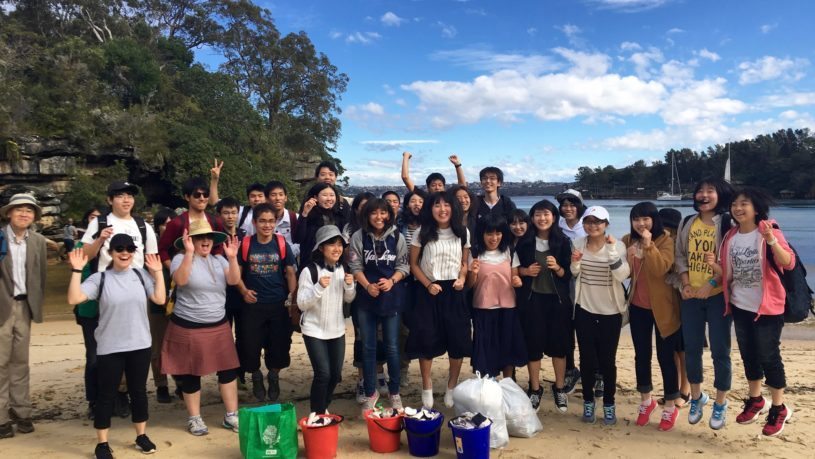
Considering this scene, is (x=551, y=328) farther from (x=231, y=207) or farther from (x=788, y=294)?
(x=231, y=207)

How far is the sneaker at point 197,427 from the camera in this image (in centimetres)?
441

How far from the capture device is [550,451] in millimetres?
4219

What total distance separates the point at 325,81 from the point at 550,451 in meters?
36.6

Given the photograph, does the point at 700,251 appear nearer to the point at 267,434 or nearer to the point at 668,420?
the point at 668,420

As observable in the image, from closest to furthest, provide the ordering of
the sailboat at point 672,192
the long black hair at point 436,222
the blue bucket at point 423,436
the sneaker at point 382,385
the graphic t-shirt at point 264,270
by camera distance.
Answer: the blue bucket at point 423,436 < the graphic t-shirt at point 264,270 < the long black hair at point 436,222 < the sneaker at point 382,385 < the sailboat at point 672,192

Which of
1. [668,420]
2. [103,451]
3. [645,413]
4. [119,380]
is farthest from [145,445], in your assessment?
[668,420]

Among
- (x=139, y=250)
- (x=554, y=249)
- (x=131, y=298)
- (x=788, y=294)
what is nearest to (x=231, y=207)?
(x=139, y=250)

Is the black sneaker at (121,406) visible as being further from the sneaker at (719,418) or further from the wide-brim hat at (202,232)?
the sneaker at (719,418)

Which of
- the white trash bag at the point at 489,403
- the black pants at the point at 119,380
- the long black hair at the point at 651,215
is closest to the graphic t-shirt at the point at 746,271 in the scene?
the long black hair at the point at 651,215

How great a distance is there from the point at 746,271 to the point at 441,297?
2.56 meters

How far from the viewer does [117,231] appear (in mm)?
4336

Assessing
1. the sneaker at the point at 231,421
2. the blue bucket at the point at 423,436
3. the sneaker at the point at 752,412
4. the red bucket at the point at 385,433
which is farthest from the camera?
the sneaker at the point at 231,421

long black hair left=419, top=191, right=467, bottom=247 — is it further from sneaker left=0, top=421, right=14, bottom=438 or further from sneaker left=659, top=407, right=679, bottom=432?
sneaker left=0, top=421, right=14, bottom=438

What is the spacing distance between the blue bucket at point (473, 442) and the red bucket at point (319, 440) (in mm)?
944
